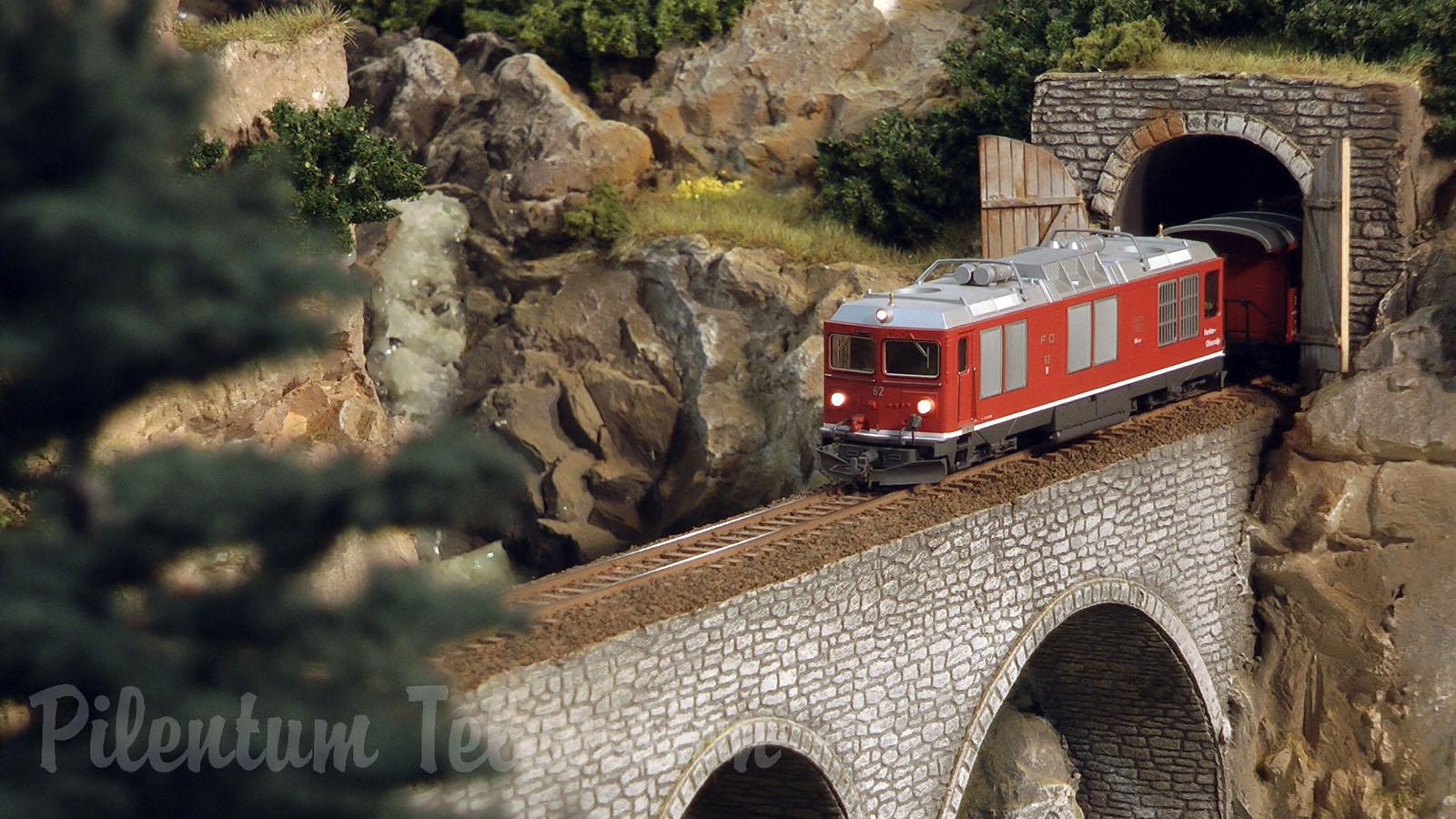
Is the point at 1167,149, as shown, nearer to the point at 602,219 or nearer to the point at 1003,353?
the point at 1003,353

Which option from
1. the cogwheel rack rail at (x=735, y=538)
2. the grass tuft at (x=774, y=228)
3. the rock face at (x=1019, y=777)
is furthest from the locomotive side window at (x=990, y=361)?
the grass tuft at (x=774, y=228)

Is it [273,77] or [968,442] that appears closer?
[968,442]

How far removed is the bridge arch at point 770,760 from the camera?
14220 mm

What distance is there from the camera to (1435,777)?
2039cm

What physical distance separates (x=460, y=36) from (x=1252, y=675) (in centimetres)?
1938

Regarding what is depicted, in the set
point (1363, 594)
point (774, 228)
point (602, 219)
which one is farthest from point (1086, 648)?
point (602, 219)

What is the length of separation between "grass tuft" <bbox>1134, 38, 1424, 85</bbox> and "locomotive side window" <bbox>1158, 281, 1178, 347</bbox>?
4.33 m

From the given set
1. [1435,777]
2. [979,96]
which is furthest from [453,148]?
[1435,777]

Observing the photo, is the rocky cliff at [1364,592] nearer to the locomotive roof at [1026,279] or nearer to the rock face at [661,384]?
the locomotive roof at [1026,279]

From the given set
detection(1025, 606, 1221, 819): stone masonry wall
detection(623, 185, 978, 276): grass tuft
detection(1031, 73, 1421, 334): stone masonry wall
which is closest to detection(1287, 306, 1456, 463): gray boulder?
detection(1031, 73, 1421, 334): stone masonry wall

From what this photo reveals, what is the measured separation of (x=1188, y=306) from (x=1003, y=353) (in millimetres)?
4063

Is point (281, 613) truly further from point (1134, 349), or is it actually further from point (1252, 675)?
point (1252, 675)

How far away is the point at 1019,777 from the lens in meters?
20.6

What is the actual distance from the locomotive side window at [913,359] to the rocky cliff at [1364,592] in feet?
21.1
